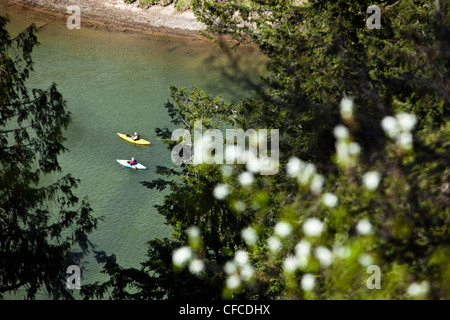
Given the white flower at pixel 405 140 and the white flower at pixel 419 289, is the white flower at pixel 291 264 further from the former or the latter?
the white flower at pixel 405 140

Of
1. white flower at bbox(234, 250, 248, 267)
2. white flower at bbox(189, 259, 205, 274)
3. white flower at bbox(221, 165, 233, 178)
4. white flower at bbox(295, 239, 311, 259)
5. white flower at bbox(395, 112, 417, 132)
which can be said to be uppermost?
white flower at bbox(395, 112, 417, 132)

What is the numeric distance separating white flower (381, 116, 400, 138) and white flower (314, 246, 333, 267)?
2112 millimetres

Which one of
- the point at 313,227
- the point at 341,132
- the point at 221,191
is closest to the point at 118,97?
the point at 221,191

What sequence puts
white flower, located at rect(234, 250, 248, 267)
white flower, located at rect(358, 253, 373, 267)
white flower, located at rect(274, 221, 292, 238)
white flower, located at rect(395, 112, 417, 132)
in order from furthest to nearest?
1. white flower, located at rect(234, 250, 248, 267)
2. white flower, located at rect(274, 221, 292, 238)
3. white flower, located at rect(395, 112, 417, 132)
4. white flower, located at rect(358, 253, 373, 267)

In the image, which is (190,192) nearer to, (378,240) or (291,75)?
(291,75)

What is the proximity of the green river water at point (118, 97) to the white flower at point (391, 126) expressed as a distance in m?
8.37

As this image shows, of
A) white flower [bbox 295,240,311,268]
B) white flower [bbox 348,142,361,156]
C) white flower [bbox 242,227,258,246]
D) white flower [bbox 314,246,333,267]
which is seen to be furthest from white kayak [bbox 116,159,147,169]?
white flower [bbox 314,246,333,267]

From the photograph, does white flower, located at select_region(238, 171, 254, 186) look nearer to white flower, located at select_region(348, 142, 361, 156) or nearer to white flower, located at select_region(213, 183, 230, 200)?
white flower, located at select_region(213, 183, 230, 200)

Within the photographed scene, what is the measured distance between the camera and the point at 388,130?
716cm

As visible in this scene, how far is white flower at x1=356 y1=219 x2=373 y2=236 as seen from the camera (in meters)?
5.56

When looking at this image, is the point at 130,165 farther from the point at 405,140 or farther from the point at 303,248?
the point at 405,140

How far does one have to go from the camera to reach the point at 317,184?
23.0 feet
